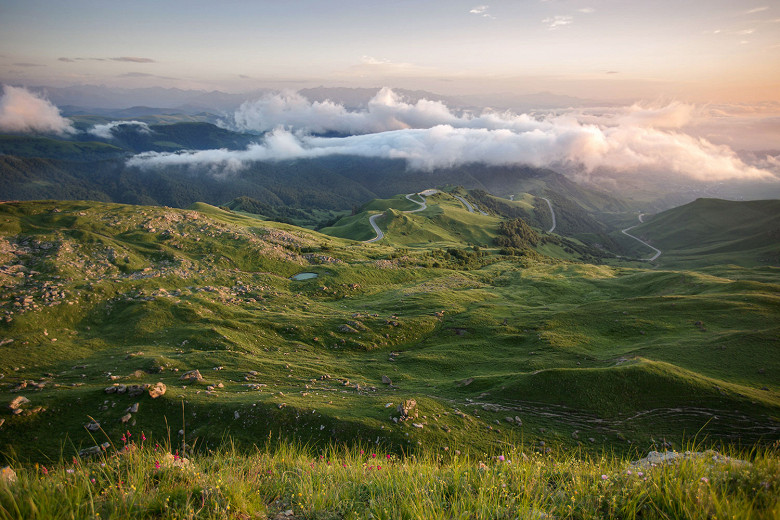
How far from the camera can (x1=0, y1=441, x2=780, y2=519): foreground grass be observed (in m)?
5.46

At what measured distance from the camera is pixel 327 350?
4756 cm

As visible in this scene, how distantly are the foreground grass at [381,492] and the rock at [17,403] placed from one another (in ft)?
84.3

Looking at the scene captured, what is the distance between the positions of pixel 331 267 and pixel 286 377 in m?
48.0

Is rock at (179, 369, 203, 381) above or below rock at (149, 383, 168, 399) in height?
below

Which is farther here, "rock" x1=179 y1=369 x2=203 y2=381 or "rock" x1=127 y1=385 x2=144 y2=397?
"rock" x1=179 y1=369 x2=203 y2=381

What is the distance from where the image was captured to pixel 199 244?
77938mm

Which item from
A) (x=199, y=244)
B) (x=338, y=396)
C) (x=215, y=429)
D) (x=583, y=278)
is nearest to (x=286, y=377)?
(x=338, y=396)

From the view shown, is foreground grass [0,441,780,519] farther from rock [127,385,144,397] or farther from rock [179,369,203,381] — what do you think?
rock [179,369,203,381]

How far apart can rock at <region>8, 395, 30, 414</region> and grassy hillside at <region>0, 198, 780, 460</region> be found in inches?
12.2

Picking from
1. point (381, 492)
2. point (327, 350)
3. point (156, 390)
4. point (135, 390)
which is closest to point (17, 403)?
point (135, 390)

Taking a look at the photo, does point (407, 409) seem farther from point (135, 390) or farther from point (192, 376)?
point (135, 390)

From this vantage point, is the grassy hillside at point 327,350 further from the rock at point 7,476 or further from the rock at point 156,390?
the rock at point 7,476

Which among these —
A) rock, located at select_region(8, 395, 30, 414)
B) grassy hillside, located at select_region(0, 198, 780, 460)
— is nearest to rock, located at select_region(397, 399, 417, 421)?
grassy hillside, located at select_region(0, 198, 780, 460)

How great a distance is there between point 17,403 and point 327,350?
93.6 ft
